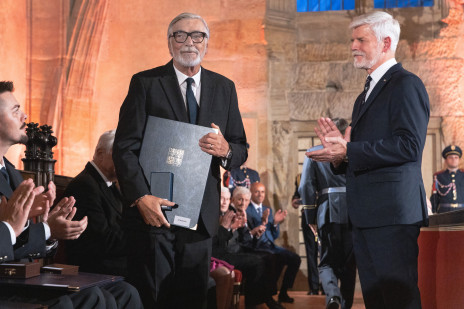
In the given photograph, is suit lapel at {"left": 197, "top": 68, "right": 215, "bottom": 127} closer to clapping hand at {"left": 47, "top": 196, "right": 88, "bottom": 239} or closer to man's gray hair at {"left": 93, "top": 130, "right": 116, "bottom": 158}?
clapping hand at {"left": 47, "top": 196, "right": 88, "bottom": 239}

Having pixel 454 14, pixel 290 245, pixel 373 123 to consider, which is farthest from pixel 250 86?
pixel 373 123

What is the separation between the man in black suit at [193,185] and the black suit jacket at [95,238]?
1009mm

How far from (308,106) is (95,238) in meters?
7.10

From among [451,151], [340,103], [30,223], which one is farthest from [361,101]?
[340,103]

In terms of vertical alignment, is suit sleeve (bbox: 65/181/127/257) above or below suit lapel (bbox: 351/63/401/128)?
below

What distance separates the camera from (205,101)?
3.03 meters

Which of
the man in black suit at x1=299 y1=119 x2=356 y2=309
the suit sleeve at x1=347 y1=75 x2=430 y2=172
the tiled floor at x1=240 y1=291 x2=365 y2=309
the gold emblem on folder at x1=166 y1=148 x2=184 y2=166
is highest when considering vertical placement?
the suit sleeve at x1=347 y1=75 x2=430 y2=172

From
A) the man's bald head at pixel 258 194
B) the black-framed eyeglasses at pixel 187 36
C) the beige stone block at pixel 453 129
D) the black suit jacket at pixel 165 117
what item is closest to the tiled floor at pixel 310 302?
the man's bald head at pixel 258 194

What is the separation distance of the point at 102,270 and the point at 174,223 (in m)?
1.30

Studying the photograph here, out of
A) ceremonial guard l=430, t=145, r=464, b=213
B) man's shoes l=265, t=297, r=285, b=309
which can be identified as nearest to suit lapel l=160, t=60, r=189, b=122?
man's shoes l=265, t=297, r=285, b=309

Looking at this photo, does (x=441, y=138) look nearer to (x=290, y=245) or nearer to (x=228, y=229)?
(x=290, y=245)

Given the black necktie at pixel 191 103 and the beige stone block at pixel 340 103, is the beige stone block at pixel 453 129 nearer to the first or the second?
the beige stone block at pixel 340 103

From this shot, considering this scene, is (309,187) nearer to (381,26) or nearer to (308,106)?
(381,26)

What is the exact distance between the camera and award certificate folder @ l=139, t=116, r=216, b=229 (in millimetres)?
2900
